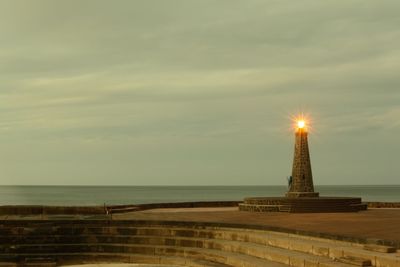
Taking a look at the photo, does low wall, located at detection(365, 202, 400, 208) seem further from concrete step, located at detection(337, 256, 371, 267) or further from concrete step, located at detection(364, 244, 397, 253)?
concrete step, located at detection(337, 256, 371, 267)

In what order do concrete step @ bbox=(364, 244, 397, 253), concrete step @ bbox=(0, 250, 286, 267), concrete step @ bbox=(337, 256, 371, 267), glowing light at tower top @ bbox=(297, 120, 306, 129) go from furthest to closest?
1. glowing light at tower top @ bbox=(297, 120, 306, 129)
2. concrete step @ bbox=(0, 250, 286, 267)
3. concrete step @ bbox=(364, 244, 397, 253)
4. concrete step @ bbox=(337, 256, 371, 267)

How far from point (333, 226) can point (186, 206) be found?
12910 millimetres

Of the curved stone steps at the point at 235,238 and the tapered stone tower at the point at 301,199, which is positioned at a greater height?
the tapered stone tower at the point at 301,199

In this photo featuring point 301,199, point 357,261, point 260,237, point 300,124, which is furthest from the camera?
point 300,124

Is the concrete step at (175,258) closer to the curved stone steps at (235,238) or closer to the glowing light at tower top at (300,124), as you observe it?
the curved stone steps at (235,238)

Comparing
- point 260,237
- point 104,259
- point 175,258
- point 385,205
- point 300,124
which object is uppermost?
point 300,124

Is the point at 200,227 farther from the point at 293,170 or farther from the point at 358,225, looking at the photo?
the point at 293,170

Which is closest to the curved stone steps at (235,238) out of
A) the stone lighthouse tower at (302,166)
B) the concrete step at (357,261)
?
the concrete step at (357,261)

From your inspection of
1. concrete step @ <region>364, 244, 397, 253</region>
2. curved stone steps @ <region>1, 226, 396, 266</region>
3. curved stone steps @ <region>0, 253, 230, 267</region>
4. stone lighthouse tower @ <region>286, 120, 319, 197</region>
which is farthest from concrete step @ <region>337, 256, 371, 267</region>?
stone lighthouse tower @ <region>286, 120, 319, 197</region>

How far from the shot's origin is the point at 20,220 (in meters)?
18.6

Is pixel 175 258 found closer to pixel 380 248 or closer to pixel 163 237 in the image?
pixel 163 237

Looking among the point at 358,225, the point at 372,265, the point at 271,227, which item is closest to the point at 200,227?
the point at 271,227

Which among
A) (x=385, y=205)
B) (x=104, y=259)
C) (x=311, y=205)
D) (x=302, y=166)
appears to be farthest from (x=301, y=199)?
(x=104, y=259)

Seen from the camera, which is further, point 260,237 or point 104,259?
point 104,259
